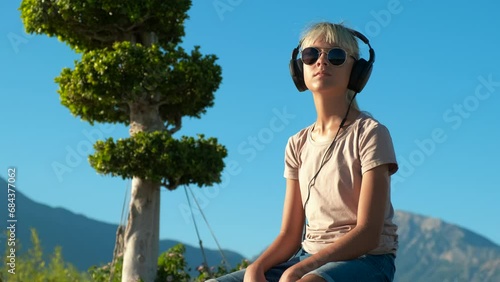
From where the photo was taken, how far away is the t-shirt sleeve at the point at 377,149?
285cm

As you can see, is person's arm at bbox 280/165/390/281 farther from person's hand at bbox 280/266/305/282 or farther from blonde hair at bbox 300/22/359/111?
blonde hair at bbox 300/22/359/111

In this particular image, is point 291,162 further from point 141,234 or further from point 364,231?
point 141,234

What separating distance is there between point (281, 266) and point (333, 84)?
871mm

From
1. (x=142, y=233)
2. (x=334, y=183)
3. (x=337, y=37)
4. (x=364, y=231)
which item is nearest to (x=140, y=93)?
(x=142, y=233)

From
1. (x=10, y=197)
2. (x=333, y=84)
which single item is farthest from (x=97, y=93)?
(x=333, y=84)

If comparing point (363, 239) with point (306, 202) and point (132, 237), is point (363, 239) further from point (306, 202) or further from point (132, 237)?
point (132, 237)

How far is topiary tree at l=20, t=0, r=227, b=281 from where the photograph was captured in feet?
32.0

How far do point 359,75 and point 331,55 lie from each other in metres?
0.16

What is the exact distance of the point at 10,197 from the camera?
733 centimetres

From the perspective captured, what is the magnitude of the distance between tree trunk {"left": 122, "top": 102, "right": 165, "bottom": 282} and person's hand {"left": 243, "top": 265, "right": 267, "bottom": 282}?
24.3 ft

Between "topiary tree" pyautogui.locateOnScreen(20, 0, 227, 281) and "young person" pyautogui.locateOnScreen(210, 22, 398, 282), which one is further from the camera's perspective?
"topiary tree" pyautogui.locateOnScreen(20, 0, 227, 281)

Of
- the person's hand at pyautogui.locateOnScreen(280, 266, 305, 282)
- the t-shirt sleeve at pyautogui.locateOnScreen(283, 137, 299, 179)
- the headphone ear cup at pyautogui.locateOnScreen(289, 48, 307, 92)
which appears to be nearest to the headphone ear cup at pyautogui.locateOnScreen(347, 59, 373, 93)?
the headphone ear cup at pyautogui.locateOnScreen(289, 48, 307, 92)

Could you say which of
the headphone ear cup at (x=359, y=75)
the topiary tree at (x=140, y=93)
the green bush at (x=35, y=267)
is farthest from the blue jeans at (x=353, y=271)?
the topiary tree at (x=140, y=93)

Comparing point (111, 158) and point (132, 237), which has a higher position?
point (111, 158)
